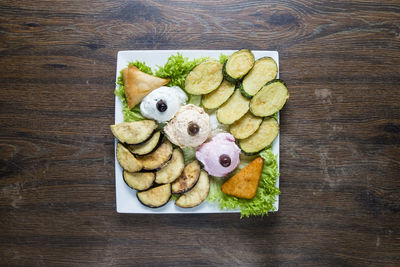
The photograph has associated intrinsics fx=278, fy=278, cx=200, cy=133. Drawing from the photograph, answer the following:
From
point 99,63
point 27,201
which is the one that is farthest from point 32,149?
point 99,63

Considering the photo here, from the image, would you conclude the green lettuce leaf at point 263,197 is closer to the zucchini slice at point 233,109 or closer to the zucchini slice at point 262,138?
the zucchini slice at point 262,138

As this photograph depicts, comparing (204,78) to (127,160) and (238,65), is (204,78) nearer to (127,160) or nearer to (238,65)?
(238,65)

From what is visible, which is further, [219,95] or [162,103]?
[219,95]

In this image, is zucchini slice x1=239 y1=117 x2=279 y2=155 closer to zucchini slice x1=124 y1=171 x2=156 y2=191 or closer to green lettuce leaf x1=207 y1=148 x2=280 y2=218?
green lettuce leaf x1=207 y1=148 x2=280 y2=218

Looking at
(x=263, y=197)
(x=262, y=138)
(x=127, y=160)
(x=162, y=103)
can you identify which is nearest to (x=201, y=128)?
(x=162, y=103)

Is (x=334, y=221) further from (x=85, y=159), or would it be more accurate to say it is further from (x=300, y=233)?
(x=85, y=159)

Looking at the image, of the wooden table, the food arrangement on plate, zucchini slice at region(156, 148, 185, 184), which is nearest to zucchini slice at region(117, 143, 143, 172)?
the food arrangement on plate
